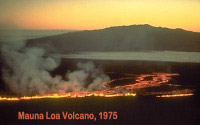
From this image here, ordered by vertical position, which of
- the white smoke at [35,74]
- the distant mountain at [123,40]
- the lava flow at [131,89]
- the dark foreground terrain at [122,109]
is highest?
the distant mountain at [123,40]

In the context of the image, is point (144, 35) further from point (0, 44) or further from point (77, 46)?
point (0, 44)

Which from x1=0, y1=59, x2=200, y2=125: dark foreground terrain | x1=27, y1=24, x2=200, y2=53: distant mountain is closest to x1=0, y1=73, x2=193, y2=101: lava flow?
x1=0, y1=59, x2=200, y2=125: dark foreground terrain

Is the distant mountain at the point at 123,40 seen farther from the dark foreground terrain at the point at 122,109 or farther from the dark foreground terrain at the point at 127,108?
the dark foreground terrain at the point at 122,109

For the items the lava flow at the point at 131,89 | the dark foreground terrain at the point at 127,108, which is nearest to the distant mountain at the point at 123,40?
the dark foreground terrain at the point at 127,108

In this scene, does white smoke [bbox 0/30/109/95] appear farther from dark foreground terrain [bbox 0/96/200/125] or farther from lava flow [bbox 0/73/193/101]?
dark foreground terrain [bbox 0/96/200/125]

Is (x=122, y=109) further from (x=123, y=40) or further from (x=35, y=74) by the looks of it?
(x=35, y=74)

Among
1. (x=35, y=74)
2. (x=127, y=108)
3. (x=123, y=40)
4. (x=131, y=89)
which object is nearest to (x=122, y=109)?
(x=127, y=108)
